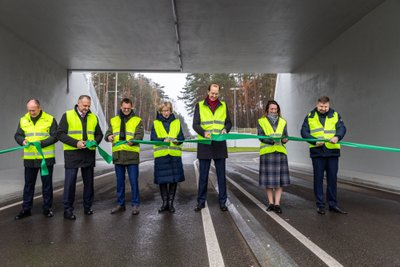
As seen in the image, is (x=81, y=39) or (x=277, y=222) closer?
(x=277, y=222)

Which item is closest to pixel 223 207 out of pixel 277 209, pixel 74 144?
pixel 277 209

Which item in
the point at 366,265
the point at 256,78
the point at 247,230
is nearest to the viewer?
the point at 366,265

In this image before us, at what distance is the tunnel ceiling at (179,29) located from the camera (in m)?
11.3

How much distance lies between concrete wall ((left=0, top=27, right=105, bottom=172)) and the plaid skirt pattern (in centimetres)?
1225

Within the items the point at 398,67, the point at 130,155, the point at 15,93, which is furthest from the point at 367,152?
the point at 15,93

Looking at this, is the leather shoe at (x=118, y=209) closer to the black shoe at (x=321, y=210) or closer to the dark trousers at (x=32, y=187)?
the dark trousers at (x=32, y=187)

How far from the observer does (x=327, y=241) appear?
13.9ft

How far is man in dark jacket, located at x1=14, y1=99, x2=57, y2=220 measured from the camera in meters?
5.56

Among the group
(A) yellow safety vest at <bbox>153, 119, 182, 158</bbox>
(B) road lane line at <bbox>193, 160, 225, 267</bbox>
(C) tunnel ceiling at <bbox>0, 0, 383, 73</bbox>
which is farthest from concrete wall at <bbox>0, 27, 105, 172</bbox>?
(B) road lane line at <bbox>193, 160, 225, 267</bbox>

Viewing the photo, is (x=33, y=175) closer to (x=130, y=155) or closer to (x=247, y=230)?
(x=130, y=155)

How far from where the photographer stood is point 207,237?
445cm

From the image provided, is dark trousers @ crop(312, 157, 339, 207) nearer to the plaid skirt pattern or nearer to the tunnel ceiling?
the plaid skirt pattern

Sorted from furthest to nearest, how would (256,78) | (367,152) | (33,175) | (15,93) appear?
(256,78) → (15,93) → (367,152) → (33,175)

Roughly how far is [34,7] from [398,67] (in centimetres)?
1273
